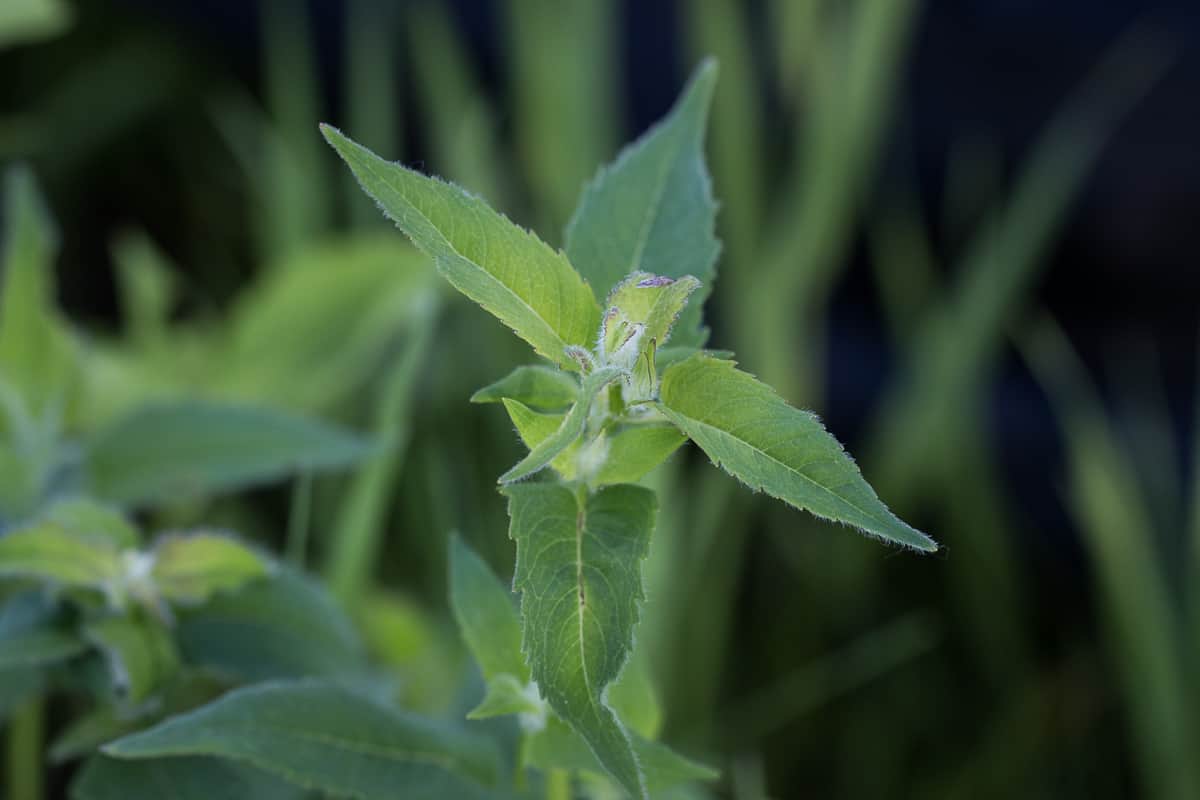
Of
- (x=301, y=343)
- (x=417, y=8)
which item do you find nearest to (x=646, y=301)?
(x=301, y=343)

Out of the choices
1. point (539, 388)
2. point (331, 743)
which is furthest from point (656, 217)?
point (331, 743)

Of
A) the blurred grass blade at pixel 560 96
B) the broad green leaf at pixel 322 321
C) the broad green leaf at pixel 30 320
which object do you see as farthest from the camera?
the blurred grass blade at pixel 560 96

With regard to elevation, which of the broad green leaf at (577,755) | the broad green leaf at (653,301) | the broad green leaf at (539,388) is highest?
the broad green leaf at (653,301)

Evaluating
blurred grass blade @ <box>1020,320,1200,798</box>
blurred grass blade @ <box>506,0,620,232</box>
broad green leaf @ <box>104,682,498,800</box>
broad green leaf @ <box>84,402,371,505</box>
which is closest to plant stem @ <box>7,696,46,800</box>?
broad green leaf @ <box>84,402,371,505</box>

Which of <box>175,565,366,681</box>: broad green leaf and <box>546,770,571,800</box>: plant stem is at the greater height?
<box>175,565,366,681</box>: broad green leaf

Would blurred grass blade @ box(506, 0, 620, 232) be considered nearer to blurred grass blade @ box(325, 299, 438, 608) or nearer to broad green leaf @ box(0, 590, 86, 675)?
blurred grass blade @ box(325, 299, 438, 608)

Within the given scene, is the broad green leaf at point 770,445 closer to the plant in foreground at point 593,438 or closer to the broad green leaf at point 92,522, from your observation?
the plant in foreground at point 593,438

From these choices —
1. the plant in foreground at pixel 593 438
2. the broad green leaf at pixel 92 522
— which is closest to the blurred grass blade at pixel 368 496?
the broad green leaf at pixel 92 522
